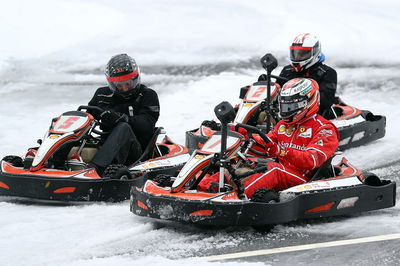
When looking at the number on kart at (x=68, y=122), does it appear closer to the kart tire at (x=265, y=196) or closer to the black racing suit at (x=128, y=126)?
the black racing suit at (x=128, y=126)

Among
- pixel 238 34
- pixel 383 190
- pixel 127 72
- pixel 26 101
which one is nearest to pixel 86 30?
pixel 238 34

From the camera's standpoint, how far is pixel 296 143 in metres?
7.74

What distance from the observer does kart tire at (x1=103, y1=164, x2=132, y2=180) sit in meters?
8.34

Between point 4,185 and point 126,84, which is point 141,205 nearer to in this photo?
point 4,185

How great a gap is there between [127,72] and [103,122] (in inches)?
23.4

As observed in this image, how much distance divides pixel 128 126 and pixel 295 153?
2.05 meters

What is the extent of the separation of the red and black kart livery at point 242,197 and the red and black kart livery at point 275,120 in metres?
2.79

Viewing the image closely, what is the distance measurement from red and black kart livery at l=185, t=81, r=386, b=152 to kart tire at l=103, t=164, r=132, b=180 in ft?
6.84

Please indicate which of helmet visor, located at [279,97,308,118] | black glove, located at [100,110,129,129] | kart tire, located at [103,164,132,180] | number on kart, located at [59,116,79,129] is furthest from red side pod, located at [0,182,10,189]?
helmet visor, located at [279,97,308,118]

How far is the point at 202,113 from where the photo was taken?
1349cm

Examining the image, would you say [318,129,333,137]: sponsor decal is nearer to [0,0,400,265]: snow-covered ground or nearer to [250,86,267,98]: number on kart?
[0,0,400,265]: snow-covered ground

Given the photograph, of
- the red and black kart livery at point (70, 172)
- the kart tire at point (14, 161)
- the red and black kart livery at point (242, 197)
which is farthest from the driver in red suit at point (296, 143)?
the kart tire at point (14, 161)

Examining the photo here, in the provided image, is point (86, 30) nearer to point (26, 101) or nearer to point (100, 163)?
point (26, 101)

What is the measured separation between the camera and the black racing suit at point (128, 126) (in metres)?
8.70
